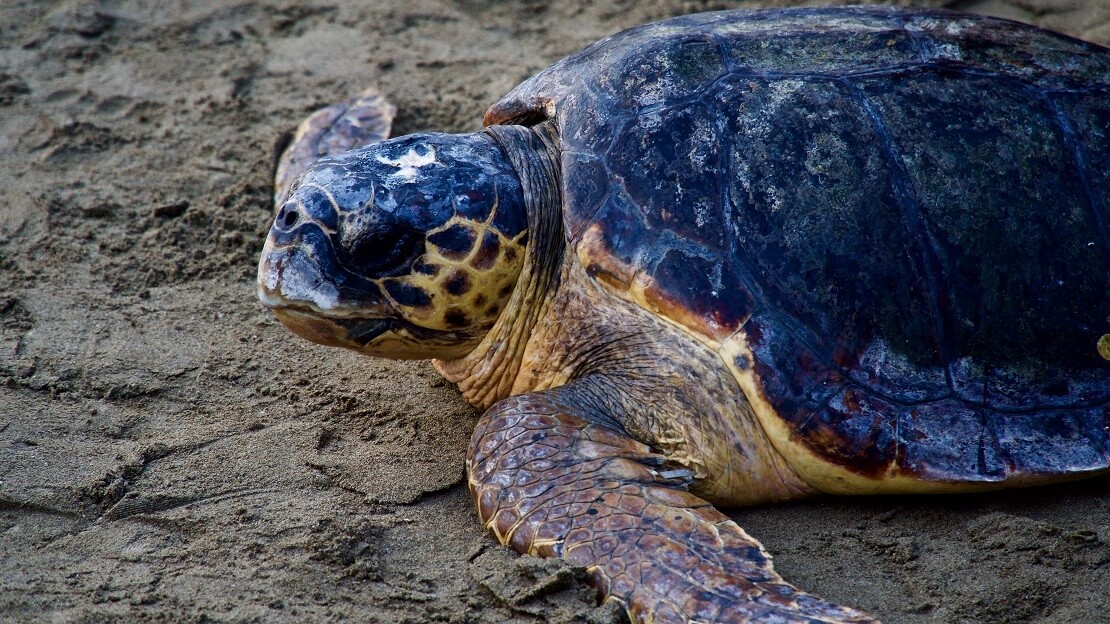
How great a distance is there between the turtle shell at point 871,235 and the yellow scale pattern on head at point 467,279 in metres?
0.19

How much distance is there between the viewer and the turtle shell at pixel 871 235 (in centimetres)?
220

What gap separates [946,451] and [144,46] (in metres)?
3.71

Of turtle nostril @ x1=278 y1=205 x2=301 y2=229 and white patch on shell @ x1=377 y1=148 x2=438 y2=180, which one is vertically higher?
white patch on shell @ x1=377 y1=148 x2=438 y2=180

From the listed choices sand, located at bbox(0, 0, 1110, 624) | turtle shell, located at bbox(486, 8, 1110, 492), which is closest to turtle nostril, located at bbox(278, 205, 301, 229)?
sand, located at bbox(0, 0, 1110, 624)

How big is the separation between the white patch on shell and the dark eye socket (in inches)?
6.3

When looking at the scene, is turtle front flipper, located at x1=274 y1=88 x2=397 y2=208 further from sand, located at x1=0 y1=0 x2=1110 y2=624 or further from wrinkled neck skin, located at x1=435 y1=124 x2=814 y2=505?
wrinkled neck skin, located at x1=435 y1=124 x2=814 y2=505

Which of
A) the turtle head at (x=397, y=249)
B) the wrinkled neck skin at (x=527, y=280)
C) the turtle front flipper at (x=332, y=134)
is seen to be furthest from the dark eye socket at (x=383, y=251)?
the turtle front flipper at (x=332, y=134)

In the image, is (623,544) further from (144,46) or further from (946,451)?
(144,46)

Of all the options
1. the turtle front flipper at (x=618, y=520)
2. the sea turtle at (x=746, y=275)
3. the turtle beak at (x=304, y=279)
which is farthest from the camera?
the turtle beak at (x=304, y=279)

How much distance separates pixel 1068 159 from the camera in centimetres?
242

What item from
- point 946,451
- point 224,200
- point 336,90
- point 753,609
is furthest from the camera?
point 336,90

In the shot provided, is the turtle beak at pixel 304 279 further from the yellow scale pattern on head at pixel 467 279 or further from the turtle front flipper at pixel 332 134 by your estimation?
the turtle front flipper at pixel 332 134

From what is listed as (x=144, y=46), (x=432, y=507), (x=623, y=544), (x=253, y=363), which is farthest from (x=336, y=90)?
(x=623, y=544)

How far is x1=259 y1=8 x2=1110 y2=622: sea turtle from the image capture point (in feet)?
7.17
